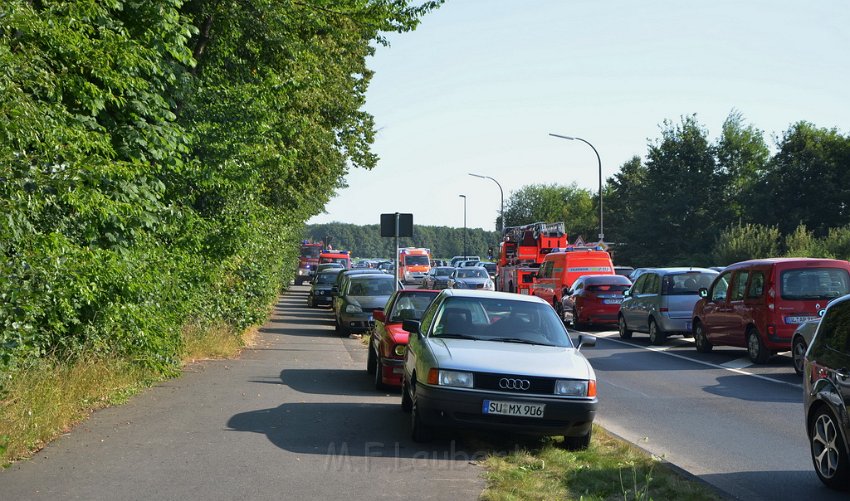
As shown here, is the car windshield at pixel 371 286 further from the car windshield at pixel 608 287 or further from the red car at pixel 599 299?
the car windshield at pixel 608 287

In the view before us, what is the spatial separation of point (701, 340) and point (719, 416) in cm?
882

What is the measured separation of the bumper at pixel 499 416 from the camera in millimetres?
8836

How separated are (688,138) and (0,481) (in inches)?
2949

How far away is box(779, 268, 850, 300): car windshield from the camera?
17.0 m

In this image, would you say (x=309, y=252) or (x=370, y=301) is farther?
(x=309, y=252)

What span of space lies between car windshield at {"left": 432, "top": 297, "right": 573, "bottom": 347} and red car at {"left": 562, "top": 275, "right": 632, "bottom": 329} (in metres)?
Result: 17.5

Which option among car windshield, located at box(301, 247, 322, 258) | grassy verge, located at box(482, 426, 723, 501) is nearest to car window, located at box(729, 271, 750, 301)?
grassy verge, located at box(482, 426, 723, 501)

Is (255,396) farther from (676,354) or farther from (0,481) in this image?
(676,354)

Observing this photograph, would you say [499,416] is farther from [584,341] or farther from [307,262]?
[307,262]

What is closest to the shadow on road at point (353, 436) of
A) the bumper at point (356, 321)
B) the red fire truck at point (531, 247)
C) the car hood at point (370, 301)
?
the car hood at point (370, 301)

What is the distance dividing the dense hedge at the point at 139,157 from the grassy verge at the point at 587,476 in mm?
4332

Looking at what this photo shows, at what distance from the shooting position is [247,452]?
8.69 m

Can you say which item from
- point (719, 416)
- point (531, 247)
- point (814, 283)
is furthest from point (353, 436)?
point (531, 247)

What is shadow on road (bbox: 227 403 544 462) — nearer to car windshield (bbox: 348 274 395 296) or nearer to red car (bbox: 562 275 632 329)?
car windshield (bbox: 348 274 395 296)
